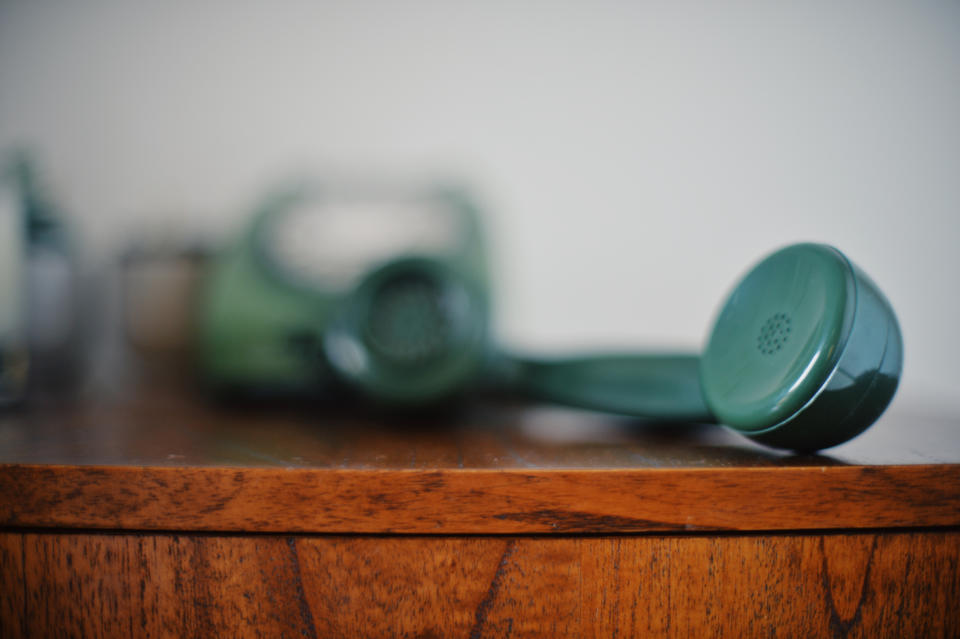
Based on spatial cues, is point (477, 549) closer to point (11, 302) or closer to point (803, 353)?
point (803, 353)

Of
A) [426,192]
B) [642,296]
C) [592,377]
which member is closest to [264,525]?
[592,377]

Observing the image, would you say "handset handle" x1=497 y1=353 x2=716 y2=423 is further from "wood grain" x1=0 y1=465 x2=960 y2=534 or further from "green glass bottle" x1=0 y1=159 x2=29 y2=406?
"green glass bottle" x1=0 y1=159 x2=29 y2=406

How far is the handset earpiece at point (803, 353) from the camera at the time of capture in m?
0.27

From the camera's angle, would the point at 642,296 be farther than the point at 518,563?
Yes

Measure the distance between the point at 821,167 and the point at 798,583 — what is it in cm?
60

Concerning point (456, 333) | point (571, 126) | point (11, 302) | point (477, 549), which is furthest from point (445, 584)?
point (571, 126)

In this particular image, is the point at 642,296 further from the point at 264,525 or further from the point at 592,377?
the point at 264,525

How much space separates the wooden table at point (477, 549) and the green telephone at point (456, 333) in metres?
0.04

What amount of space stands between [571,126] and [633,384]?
43cm

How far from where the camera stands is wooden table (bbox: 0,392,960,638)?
0.89 feet

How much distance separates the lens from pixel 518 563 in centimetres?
27

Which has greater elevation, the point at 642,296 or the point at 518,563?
the point at 642,296

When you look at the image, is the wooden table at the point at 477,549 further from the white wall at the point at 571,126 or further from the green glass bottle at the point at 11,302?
the white wall at the point at 571,126

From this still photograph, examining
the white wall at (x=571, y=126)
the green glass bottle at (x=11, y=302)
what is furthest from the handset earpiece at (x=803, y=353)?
the green glass bottle at (x=11, y=302)
